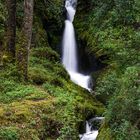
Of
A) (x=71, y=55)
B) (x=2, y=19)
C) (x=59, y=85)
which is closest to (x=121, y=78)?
(x=59, y=85)

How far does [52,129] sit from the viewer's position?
11.7m

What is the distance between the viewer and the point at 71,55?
79.7ft

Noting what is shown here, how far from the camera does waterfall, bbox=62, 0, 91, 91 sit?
2141cm

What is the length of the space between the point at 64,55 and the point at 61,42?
134 centimetres

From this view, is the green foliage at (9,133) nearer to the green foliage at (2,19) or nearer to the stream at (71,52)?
the green foliage at (2,19)

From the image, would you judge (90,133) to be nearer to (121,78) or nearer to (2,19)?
(121,78)

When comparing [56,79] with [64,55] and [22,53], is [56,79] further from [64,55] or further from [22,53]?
[64,55]

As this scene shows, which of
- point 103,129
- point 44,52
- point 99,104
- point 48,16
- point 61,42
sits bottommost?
point 103,129

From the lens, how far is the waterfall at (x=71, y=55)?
21413 mm

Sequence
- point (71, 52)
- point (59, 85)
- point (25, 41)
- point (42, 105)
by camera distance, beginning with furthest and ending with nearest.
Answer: point (71, 52)
point (59, 85)
point (25, 41)
point (42, 105)

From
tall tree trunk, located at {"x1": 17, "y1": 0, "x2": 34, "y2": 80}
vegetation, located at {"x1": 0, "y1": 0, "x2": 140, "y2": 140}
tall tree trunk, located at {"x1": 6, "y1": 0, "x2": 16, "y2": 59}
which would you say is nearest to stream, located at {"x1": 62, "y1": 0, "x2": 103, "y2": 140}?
vegetation, located at {"x1": 0, "y1": 0, "x2": 140, "y2": 140}

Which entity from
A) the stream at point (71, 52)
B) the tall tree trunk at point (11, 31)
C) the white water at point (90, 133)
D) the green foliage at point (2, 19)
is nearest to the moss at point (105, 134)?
the white water at point (90, 133)

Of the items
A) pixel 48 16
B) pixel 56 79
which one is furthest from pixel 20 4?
pixel 56 79

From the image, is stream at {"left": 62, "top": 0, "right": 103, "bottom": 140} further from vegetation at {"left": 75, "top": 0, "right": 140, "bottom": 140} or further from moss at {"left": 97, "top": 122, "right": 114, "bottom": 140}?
moss at {"left": 97, "top": 122, "right": 114, "bottom": 140}
